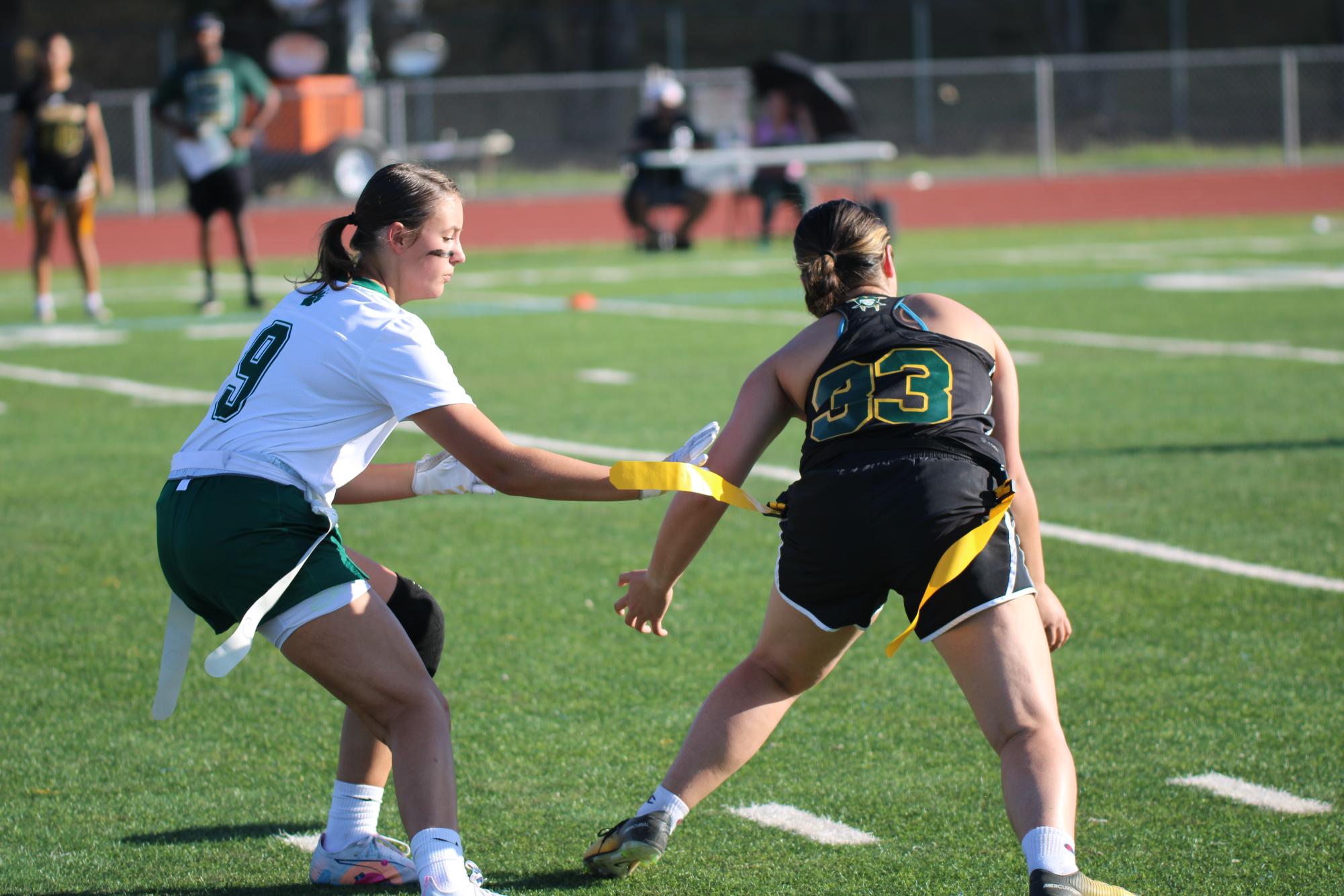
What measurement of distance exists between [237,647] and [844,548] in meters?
1.19

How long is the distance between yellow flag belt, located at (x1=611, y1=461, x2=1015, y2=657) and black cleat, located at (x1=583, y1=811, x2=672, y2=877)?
678mm

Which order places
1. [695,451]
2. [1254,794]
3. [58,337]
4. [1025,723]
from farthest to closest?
[58,337] < [1254,794] < [695,451] < [1025,723]

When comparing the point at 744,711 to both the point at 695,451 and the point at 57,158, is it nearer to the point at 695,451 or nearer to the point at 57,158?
the point at 695,451

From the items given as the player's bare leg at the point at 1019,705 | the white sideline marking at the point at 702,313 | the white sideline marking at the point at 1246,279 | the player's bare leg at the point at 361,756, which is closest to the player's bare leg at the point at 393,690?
the player's bare leg at the point at 361,756

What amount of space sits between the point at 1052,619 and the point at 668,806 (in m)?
0.93

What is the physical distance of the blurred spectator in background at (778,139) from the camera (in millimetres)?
23359

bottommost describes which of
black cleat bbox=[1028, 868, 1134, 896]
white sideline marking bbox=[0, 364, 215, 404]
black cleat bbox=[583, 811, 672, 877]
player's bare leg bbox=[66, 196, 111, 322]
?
black cleat bbox=[583, 811, 672, 877]

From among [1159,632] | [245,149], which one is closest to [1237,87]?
[245,149]

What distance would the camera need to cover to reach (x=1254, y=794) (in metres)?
4.22

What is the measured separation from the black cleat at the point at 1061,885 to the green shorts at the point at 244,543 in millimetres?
1431

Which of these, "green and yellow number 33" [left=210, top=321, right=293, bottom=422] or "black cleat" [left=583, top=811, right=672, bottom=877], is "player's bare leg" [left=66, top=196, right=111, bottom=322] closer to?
"green and yellow number 33" [left=210, top=321, right=293, bottom=422]

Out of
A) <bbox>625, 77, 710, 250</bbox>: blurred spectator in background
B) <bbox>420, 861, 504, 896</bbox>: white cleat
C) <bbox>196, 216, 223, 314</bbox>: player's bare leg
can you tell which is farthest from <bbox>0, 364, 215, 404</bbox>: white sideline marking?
Answer: <bbox>625, 77, 710, 250</bbox>: blurred spectator in background

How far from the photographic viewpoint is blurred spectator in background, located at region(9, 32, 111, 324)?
49.1 ft

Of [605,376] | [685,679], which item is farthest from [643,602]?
[605,376]
